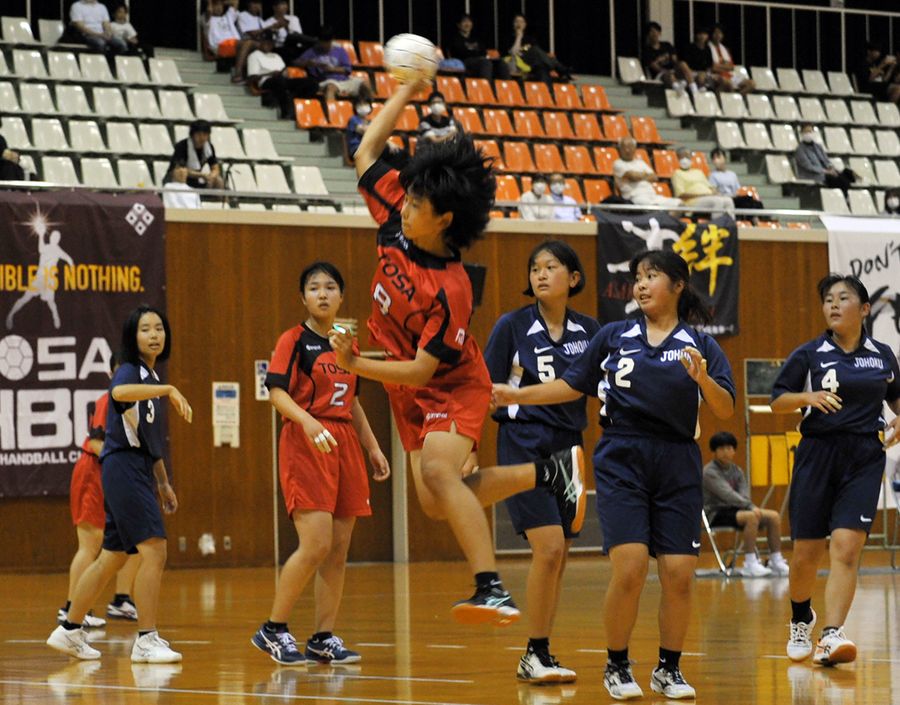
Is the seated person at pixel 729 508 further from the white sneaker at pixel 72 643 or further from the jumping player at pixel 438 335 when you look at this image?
the jumping player at pixel 438 335

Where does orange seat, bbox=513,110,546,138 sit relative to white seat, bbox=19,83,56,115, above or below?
above

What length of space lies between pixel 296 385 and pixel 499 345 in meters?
1.22

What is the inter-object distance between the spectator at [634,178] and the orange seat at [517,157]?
4.03ft

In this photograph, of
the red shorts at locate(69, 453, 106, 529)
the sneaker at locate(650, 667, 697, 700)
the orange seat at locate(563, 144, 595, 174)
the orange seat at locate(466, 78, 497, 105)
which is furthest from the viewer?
the orange seat at locate(466, 78, 497, 105)

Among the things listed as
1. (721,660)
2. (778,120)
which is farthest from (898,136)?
(721,660)

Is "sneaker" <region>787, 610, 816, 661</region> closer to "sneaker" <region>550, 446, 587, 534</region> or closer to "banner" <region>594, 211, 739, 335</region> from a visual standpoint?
"sneaker" <region>550, 446, 587, 534</region>

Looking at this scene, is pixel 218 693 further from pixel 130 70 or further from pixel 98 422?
pixel 130 70

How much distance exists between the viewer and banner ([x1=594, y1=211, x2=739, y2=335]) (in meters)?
18.0

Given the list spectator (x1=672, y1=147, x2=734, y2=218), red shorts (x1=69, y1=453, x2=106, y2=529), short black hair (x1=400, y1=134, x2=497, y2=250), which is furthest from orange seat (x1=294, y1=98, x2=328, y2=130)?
short black hair (x1=400, y1=134, x2=497, y2=250)

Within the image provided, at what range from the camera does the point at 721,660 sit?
25.0 feet

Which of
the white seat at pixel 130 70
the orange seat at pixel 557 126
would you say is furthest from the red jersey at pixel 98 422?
the orange seat at pixel 557 126

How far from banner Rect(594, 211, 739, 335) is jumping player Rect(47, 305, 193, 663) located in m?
10.1

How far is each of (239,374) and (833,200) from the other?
9.62m

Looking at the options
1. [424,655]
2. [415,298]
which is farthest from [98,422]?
[415,298]
